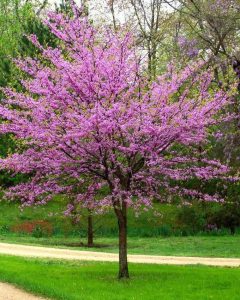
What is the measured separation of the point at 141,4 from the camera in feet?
119

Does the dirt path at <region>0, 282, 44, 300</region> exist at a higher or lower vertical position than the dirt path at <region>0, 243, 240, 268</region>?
lower

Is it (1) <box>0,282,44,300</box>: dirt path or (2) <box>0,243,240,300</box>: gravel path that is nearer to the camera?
(1) <box>0,282,44,300</box>: dirt path

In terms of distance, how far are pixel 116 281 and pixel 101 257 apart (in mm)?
6305

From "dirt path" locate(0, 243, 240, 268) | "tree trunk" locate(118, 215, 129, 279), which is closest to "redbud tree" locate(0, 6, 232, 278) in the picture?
"tree trunk" locate(118, 215, 129, 279)

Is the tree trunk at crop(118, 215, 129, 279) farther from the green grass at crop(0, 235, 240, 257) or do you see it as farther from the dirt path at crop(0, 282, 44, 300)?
the green grass at crop(0, 235, 240, 257)

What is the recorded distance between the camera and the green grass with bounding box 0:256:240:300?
11.5 meters

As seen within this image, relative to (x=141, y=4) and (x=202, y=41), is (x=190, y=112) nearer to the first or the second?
(x=202, y=41)

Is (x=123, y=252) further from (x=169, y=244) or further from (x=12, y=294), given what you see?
(x=169, y=244)

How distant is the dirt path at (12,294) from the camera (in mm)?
11765

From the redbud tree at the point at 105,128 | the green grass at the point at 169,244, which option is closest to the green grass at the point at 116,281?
the redbud tree at the point at 105,128

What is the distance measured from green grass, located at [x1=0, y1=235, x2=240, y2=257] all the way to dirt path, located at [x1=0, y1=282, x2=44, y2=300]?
29.9 ft

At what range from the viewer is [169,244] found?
24.2 m

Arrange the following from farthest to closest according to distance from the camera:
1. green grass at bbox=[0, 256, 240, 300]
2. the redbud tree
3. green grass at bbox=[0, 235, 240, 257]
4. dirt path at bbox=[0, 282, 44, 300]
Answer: green grass at bbox=[0, 235, 240, 257] → the redbud tree → dirt path at bbox=[0, 282, 44, 300] → green grass at bbox=[0, 256, 240, 300]

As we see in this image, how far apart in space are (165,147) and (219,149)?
1164 centimetres
